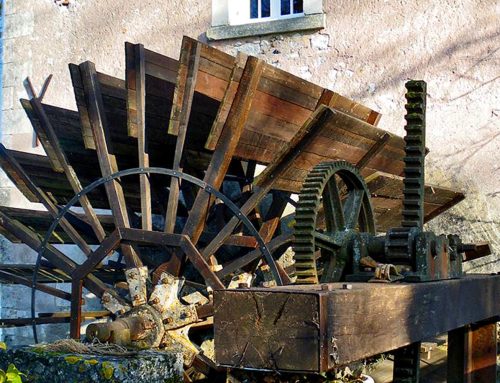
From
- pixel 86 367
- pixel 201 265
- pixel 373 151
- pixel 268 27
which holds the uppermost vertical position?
pixel 268 27

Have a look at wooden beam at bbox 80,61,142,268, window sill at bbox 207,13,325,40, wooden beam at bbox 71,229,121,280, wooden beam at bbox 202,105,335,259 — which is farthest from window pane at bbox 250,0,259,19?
wooden beam at bbox 71,229,121,280

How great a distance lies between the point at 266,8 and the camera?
7027 mm

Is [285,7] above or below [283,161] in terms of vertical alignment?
above

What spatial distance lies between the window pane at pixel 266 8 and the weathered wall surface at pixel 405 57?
0.82ft

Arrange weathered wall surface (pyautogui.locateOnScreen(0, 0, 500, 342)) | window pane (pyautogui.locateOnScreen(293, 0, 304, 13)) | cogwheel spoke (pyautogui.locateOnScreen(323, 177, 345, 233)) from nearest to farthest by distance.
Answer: cogwheel spoke (pyautogui.locateOnScreen(323, 177, 345, 233)) → weathered wall surface (pyautogui.locateOnScreen(0, 0, 500, 342)) → window pane (pyautogui.locateOnScreen(293, 0, 304, 13))

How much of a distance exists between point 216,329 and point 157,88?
442cm

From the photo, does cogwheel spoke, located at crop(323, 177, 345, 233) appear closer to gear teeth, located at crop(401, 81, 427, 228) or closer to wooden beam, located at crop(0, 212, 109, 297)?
gear teeth, located at crop(401, 81, 427, 228)

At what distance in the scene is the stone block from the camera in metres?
3.68

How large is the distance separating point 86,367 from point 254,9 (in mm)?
4244

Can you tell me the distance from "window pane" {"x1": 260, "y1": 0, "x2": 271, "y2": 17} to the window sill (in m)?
0.15

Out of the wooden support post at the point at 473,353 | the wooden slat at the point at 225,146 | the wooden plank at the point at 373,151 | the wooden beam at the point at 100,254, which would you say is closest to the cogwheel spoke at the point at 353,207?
the wooden support post at the point at 473,353

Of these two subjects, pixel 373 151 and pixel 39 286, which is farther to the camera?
pixel 39 286

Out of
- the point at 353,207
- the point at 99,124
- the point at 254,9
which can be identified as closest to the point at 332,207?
the point at 353,207

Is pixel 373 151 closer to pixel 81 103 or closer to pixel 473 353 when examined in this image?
pixel 81 103
